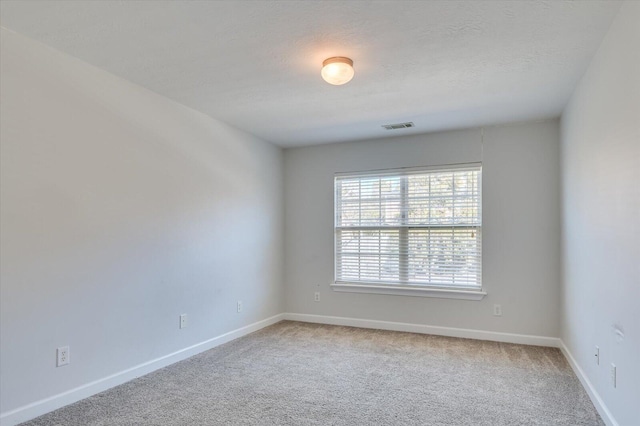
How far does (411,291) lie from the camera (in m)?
4.59

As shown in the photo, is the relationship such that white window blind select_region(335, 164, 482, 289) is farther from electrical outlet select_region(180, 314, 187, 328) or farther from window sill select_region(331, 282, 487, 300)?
electrical outlet select_region(180, 314, 187, 328)

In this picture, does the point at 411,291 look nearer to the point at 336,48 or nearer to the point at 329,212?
the point at 329,212

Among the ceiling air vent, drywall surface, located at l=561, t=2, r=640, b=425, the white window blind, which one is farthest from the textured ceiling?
A: the white window blind

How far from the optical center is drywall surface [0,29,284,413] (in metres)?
2.38

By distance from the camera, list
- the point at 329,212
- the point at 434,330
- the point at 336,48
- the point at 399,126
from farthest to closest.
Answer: the point at 329,212 → the point at 434,330 → the point at 399,126 → the point at 336,48

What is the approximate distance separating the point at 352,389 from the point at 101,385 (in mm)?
1849

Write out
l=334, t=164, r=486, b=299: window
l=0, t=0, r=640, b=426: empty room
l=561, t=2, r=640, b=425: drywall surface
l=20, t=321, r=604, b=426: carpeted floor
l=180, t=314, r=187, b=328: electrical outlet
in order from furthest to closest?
l=334, t=164, r=486, b=299: window → l=180, t=314, r=187, b=328: electrical outlet → l=20, t=321, r=604, b=426: carpeted floor → l=0, t=0, r=640, b=426: empty room → l=561, t=2, r=640, b=425: drywall surface

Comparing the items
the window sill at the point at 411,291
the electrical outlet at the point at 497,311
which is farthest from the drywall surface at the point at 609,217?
the window sill at the point at 411,291

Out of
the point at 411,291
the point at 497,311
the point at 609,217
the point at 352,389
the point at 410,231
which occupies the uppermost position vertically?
the point at 609,217

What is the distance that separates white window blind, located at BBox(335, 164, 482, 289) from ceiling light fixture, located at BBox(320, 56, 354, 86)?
7.53ft

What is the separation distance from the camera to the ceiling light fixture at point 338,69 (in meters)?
2.59

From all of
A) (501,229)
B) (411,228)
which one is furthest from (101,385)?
(501,229)

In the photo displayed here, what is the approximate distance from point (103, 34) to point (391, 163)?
10.9ft

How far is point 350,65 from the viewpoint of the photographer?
2627mm
